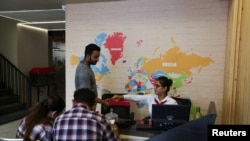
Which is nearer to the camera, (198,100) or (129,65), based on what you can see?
(198,100)

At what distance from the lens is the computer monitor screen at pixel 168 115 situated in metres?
1.99

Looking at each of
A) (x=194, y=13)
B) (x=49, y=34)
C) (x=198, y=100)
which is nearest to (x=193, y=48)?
(x=194, y=13)

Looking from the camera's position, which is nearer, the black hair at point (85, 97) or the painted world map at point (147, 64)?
the black hair at point (85, 97)

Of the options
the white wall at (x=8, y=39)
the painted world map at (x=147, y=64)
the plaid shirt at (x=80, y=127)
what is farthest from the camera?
the white wall at (x=8, y=39)

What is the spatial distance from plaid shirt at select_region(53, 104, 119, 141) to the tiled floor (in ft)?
10.4

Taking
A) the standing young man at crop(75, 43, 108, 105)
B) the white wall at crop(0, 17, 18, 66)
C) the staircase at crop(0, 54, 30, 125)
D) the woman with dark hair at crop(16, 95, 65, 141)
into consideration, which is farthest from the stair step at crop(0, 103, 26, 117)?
the woman with dark hair at crop(16, 95, 65, 141)

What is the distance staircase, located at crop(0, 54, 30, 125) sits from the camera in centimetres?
590

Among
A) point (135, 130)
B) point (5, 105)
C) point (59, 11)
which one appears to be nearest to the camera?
point (135, 130)

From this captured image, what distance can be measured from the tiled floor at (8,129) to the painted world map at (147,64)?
1.77m

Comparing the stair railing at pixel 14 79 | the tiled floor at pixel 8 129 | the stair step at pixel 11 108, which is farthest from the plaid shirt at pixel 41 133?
the stair railing at pixel 14 79

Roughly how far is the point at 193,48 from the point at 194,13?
0.53m

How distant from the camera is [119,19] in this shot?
388 centimetres

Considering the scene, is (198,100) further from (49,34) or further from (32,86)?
(49,34)

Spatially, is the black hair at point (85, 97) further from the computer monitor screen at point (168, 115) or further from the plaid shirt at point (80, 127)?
the computer monitor screen at point (168, 115)
